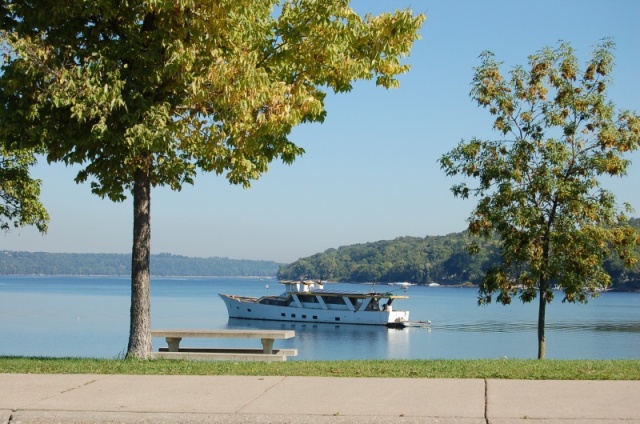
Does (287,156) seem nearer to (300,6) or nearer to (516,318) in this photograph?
(300,6)

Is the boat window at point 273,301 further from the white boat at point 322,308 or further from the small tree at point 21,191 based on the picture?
the small tree at point 21,191

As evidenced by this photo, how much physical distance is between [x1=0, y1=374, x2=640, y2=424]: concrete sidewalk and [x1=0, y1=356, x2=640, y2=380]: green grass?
0.49 meters

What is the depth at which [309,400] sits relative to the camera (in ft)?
30.1

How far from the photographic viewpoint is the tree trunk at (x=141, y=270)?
A: 14273mm

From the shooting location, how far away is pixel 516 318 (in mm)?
95688

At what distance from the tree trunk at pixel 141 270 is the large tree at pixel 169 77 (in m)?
0.02

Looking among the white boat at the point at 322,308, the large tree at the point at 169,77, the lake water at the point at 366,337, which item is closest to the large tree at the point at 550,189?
the large tree at the point at 169,77

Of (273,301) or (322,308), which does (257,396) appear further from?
(273,301)

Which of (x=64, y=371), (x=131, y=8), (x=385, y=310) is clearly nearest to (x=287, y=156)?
(x=131, y=8)

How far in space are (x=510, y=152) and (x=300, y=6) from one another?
7508 millimetres

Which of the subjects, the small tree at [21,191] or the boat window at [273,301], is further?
the boat window at [273,301]

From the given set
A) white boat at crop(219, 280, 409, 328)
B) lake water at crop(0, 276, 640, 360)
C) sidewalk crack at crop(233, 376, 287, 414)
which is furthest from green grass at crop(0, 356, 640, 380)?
white boat at crop(219, 280, 409, 328)

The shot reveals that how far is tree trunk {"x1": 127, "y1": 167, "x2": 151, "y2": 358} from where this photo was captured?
14273mm

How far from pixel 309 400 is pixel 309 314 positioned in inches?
2811
